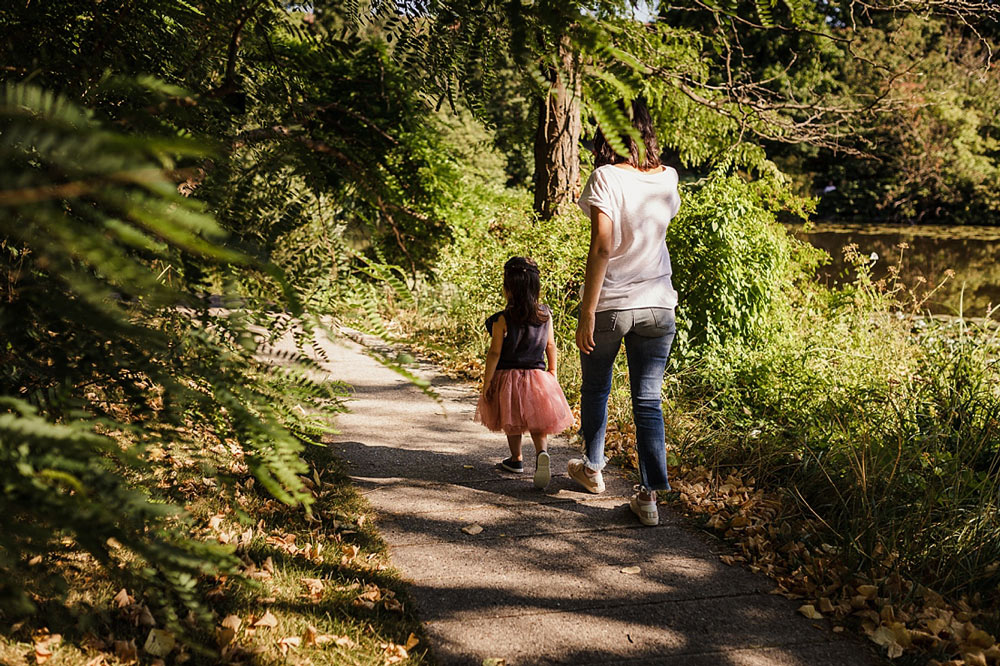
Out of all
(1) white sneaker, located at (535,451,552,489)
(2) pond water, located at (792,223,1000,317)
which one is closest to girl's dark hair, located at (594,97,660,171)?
(1) white sneaker, located at (535,451,552,489)

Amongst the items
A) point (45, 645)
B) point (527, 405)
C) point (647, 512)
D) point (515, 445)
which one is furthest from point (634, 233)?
point (45, 645)

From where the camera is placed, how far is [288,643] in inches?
116

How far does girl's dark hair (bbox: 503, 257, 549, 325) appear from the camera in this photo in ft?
16.6

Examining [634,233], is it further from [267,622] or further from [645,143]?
[267,622]

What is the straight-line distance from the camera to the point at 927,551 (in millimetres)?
3607

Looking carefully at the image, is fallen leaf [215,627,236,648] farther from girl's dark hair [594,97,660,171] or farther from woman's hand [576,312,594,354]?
girl's dark hair [594,97,660,171]

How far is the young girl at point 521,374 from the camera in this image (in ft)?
16.5

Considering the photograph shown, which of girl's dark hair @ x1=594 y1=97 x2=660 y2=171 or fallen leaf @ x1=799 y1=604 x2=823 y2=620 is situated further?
girl's dark hair @ x1=594 y1=97 x2=660 y2=171

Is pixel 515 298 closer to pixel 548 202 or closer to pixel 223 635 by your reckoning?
pixel 223 635

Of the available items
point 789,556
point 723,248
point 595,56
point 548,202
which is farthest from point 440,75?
point 548,202

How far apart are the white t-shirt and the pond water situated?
5.63 meters

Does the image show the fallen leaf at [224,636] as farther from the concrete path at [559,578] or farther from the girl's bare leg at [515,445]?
the girl's bare leg at [515,445]

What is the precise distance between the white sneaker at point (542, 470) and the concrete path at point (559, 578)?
0.07 m

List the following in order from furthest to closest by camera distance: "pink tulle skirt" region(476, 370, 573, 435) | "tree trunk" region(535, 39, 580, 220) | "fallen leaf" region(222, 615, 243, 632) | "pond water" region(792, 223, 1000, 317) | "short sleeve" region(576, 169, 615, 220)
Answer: "pond water" region(792, 223, 1000, 317) < "tree trunk" region(535, 39, 580, 220) < "pink tulle skirt" region(476, 370, 573, 435) < "short sleeve" region(576, 169, 615, 220) < "fallen leaf" region(222, 615, 243, 632)
